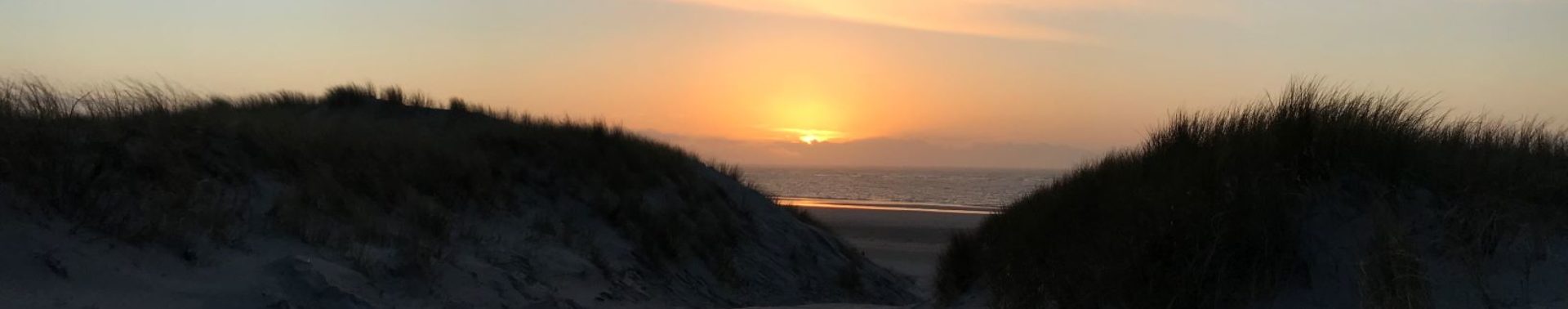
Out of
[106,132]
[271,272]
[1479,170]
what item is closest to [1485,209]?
[1479,170]

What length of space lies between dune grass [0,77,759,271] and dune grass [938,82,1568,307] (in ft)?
17.2

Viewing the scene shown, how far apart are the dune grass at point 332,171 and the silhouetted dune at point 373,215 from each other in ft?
0.09

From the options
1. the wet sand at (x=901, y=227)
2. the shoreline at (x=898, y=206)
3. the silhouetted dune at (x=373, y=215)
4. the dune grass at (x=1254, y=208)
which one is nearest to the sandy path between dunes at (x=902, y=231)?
the wet sand at (x=901, y=227)

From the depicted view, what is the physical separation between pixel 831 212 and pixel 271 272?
3260 centimetres

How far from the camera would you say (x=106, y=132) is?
9.13 metres

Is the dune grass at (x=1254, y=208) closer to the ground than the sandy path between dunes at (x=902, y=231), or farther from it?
farther from it

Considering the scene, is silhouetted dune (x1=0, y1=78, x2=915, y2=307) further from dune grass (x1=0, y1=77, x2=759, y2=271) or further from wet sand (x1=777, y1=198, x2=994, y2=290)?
wet sand (x1=777, y1=198, x2=994, y2=290)

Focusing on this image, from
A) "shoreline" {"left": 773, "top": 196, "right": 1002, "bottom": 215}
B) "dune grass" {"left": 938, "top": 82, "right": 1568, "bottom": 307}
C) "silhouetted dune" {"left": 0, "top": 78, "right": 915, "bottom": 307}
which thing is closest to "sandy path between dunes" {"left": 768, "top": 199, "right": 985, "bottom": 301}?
"shoreline" {"left": 773, "top": 196, "right": 1002, "bottom": 215}

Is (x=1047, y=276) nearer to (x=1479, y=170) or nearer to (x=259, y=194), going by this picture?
(x=1479, y=170)

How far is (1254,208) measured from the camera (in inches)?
270

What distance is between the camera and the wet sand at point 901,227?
22.2 metres

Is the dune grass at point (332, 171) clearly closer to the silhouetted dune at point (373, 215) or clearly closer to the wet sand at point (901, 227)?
the silhouetted dune at point (373, 215)

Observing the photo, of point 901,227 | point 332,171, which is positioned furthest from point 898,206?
point 332,171

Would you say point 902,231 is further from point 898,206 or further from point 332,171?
point 332,171
